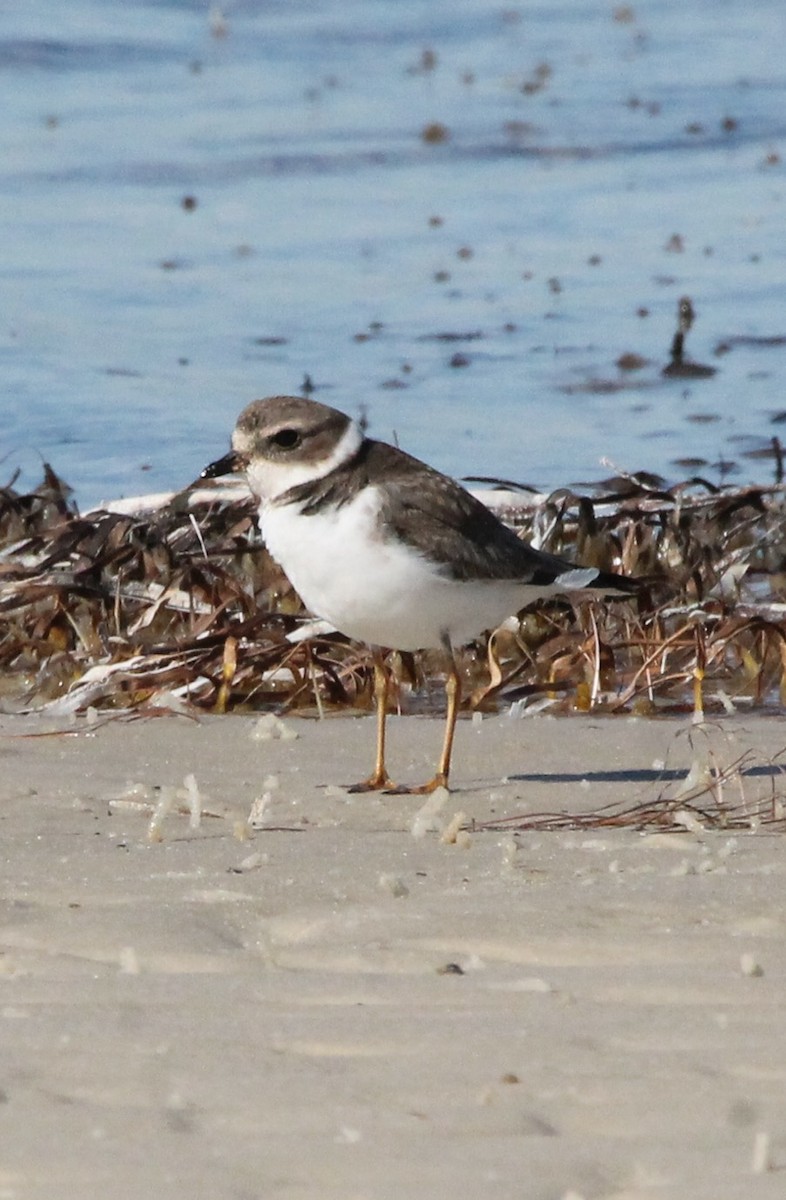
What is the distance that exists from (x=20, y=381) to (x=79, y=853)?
656 centimetres

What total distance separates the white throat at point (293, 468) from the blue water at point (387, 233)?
2.17 metres

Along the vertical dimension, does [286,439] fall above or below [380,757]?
above

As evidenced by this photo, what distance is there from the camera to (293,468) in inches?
205

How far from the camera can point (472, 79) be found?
17.4 metres

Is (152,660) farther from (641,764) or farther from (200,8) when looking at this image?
(200,8)

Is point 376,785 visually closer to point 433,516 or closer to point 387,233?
point 433,516

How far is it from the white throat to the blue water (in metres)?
2.17

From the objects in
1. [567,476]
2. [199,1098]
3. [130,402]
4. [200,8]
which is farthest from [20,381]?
[200,8]

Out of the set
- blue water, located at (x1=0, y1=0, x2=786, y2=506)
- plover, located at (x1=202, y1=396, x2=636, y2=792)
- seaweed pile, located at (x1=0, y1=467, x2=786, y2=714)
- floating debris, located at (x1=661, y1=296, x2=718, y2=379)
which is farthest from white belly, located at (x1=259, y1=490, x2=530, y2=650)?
floating debris, located at (x1=661, y1=296, x2=718, y2=379)

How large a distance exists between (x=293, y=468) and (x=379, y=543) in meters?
0.33

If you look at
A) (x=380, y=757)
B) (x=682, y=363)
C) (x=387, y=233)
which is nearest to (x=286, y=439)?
(x=380, y=757)

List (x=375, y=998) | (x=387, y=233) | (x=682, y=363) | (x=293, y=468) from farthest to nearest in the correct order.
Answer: (x=387, y=233) < (x=682, y=363) < (x=293, y=468) < (x=375, y=998)

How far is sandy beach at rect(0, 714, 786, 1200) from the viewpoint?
8.57ft

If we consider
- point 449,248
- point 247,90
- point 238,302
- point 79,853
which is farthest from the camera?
point 247,90
